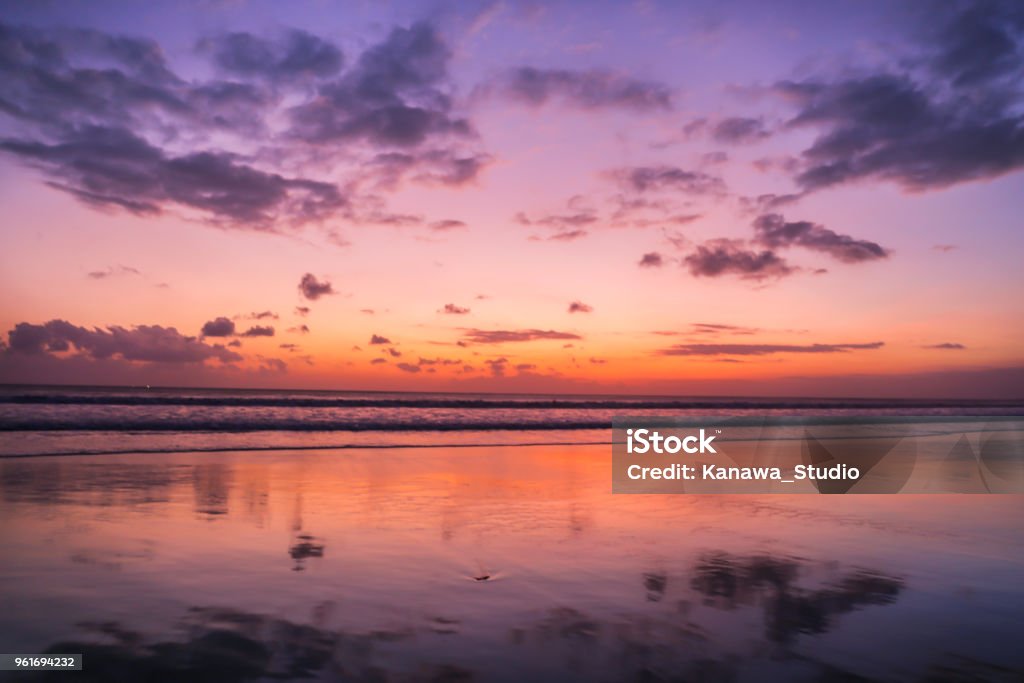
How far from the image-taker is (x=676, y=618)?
20.6 feet

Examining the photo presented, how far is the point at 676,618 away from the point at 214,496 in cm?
901

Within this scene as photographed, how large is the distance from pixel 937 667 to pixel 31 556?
9256 millimetres

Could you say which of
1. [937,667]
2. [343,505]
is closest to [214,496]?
[343,505]

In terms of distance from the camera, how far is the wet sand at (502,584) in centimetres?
530

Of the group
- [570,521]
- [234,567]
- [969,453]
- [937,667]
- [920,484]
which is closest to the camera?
[937,667]

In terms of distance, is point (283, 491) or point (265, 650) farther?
point (283, 491)

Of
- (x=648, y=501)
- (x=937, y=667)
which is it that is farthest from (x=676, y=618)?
(x=648, y=501)

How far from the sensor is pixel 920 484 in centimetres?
1566

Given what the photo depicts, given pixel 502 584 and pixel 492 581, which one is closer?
pixel 502 584

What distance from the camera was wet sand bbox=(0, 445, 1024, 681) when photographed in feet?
17.4

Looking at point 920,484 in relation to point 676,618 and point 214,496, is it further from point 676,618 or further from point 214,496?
point 214,496

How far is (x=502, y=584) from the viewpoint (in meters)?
7.30

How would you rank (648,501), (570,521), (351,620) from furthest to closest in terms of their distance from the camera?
1. (648,501)
2. (570,521)
3. (351,620)

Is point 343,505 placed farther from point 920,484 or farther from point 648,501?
point 920,484
